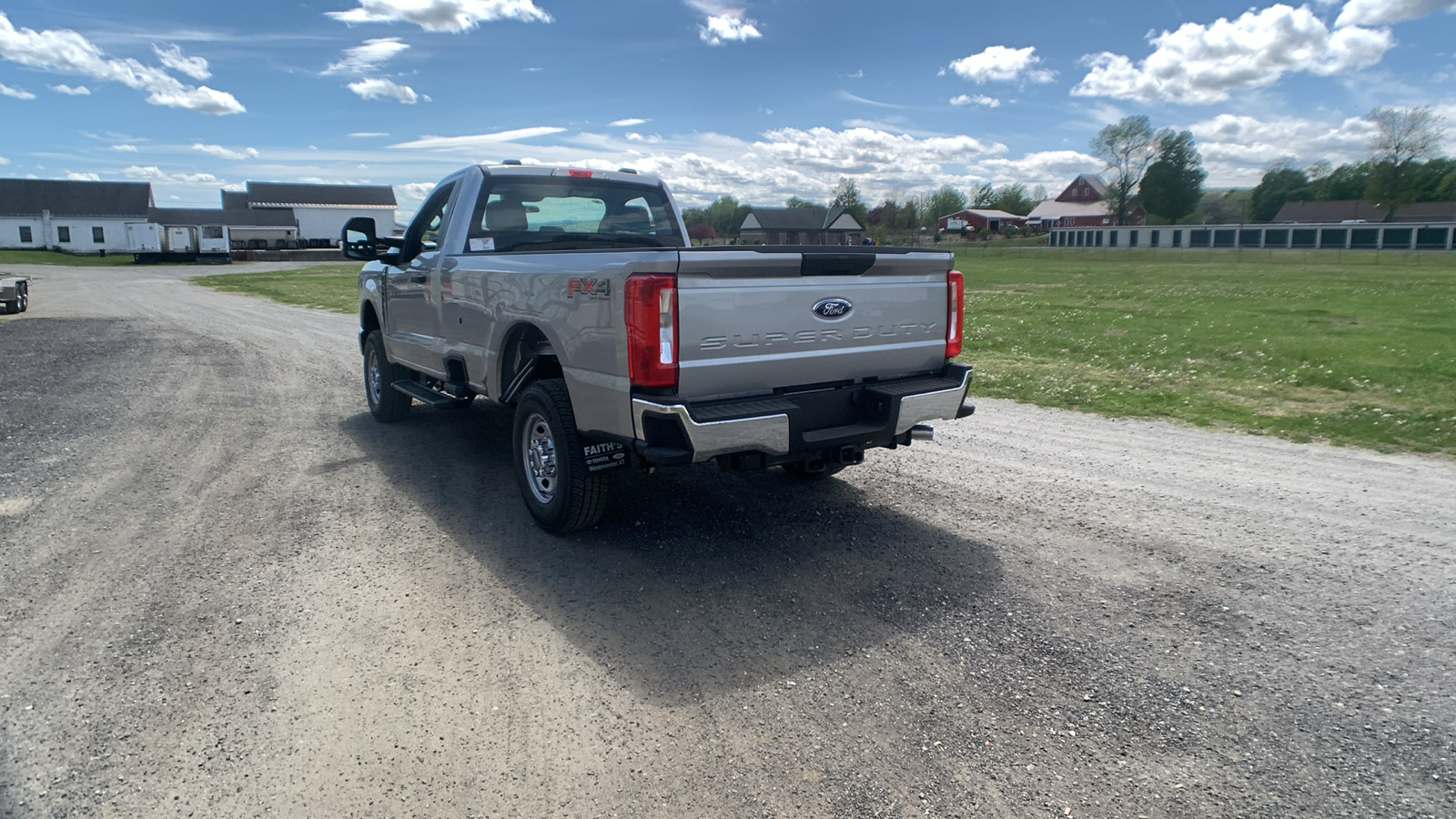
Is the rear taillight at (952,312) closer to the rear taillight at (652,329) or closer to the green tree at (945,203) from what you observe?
the rear taillight at (652,329)

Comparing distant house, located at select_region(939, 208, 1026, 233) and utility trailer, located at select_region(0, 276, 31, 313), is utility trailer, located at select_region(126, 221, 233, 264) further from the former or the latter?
→ distant house, located at select_region(939, 208, 1026, 233)

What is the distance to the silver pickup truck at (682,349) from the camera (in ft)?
14.0

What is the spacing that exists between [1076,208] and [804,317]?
12891cm

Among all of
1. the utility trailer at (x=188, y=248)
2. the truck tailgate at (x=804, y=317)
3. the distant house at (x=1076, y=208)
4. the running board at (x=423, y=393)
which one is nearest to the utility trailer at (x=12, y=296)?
the running board at (x=423, y=393)

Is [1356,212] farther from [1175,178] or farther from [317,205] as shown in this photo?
[317,205]

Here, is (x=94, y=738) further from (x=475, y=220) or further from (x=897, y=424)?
(x=475, y=220)

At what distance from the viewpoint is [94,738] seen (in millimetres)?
3162

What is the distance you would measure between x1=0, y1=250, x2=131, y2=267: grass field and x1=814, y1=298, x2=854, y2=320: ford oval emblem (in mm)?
61321

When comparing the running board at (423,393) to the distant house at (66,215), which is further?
the distant house at (66,215)

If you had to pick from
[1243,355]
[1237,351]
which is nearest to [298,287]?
[1237,351]

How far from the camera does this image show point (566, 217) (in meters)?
6.78

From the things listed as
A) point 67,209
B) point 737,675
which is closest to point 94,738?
point 737,675

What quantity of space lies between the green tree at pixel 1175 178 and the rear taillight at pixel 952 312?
321 feet

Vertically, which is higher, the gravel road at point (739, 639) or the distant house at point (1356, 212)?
the distant house at point (1356, 212)
